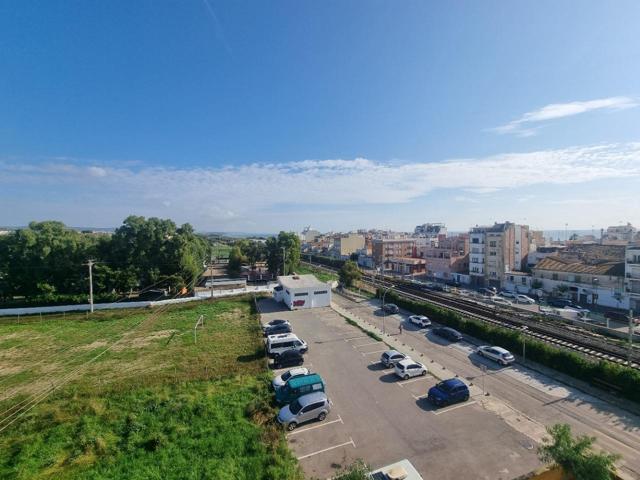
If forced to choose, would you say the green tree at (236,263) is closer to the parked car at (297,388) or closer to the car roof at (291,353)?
the car roof at (291,353)

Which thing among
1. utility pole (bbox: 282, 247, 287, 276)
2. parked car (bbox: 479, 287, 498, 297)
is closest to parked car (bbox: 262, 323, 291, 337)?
utility pole (bbox: 282, 247, 287, 276)

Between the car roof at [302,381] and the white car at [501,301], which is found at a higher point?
the car roof at [302,381]

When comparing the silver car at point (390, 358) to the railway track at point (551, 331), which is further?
the railway track at point (551, 331)

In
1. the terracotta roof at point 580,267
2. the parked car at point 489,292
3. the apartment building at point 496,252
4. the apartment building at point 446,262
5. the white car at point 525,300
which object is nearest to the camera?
the terracotta roof at point 580,267

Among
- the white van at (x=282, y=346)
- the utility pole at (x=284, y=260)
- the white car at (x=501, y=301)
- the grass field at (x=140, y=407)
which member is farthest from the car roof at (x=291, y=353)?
the utility pole at (x=284, y=260)

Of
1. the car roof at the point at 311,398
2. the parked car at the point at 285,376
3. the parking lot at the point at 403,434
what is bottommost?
the parking lot at the point at 403,434

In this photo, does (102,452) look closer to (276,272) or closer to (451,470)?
(451,470)

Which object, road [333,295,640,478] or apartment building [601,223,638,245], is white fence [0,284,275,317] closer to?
road [333,295,640,478]

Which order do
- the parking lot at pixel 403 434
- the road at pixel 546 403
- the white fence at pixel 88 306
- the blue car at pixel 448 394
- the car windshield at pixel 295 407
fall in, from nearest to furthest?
the parking lot at pixel 403 434 < the road at pixel 546 403 < the car windshield at pixel 295 407 < the blue car at pixel 448 394 < the white fence at pixel 88 306

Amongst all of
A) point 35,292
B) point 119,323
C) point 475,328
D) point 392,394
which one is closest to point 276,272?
point 119,323
